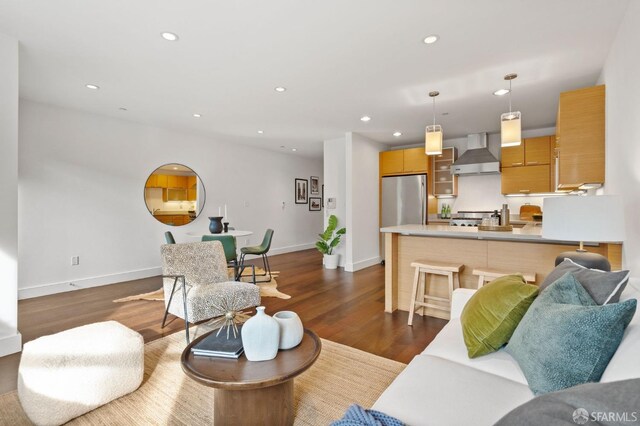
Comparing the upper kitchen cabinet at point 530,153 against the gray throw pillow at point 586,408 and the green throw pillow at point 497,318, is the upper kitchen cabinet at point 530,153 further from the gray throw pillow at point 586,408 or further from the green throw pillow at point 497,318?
the gray throw pillow at point 586,408

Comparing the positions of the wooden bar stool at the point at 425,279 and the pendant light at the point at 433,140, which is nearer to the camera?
the wooden bar stool at the point at 425,279

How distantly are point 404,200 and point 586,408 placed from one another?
563 centimetres

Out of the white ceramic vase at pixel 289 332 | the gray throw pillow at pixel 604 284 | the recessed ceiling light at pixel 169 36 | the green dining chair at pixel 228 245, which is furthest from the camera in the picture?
the green dining chair at pixel 228 245

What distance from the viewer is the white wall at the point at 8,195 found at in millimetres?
2449

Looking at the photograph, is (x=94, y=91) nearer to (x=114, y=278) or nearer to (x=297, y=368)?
(x=114, y=278)

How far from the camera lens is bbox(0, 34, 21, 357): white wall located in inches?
96.4

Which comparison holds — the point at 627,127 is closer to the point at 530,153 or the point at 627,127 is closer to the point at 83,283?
the point at 530,153

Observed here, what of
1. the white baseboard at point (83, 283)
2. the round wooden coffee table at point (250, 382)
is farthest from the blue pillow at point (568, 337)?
the white baseboard at point (83, 283)

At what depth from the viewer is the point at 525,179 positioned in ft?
16.9

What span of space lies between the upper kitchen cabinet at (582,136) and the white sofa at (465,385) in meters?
1.95

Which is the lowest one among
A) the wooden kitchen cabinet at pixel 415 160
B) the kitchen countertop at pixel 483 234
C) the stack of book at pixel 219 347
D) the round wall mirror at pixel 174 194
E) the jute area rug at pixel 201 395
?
the jute area rug at pixel 201 395

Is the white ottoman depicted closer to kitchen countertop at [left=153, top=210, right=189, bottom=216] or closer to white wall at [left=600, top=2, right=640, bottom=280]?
white wall at [left=600, top=2, right=640, bottom=280]

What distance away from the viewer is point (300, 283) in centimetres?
465

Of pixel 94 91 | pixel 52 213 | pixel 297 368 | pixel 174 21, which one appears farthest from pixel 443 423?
pixel 52 213
